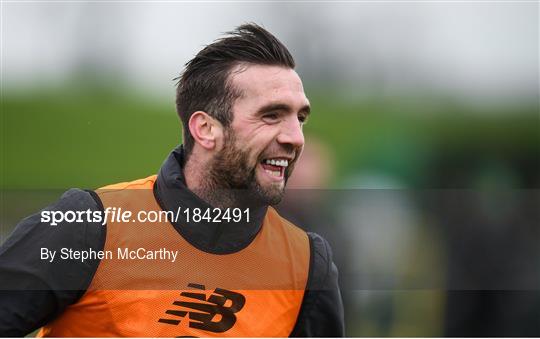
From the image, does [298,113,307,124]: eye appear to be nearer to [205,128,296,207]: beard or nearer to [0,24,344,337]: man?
[0,24,344,337]: man

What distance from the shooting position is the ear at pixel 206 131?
6.56ft

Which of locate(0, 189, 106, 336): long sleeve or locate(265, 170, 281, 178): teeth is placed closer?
locate(0, 189, 106, 336): long sleeve

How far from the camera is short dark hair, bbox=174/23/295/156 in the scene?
200 centimetres

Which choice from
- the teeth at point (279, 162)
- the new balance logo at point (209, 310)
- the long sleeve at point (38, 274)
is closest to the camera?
the long sleeve at point (38, 274)

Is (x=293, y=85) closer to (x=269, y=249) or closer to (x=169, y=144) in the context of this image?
(x=269, y=249)

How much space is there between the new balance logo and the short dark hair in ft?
1.35

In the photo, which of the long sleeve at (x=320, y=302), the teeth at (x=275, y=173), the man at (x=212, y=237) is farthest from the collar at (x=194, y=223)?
the long sleeve at (x=320, y=302)

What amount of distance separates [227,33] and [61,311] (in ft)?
2.96

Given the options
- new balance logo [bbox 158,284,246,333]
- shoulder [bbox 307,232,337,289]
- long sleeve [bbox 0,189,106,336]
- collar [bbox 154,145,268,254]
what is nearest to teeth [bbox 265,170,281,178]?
collar [bbox 154,145,268,254]

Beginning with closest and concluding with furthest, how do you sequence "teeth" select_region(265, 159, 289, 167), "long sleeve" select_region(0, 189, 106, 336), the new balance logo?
"long sleeve" select_region(0, 189, 106, 336), the new balance logo, "teeth" select_region(265, 159, 289, 167)

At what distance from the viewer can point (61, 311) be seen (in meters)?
1.77

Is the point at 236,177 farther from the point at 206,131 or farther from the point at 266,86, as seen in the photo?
the point at 266,86

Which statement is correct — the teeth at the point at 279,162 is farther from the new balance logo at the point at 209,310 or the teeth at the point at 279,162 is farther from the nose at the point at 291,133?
the new balance logo at the point at 209,310

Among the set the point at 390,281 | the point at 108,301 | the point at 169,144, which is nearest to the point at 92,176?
the point at 169,144
